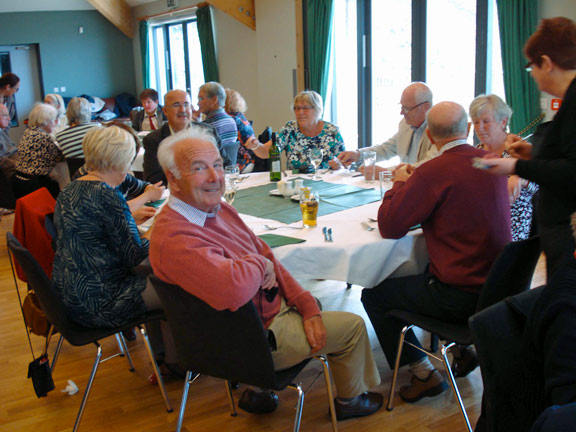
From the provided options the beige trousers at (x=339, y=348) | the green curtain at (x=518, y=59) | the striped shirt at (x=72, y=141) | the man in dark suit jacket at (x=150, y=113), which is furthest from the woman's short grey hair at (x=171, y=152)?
the man in dark suit jacket at (x=150, y=113)

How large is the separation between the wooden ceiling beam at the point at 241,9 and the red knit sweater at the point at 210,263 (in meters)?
6.89

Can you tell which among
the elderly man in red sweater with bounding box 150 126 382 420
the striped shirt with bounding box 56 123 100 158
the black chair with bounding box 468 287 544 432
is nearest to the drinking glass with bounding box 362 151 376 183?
the elderly man in red sweater with bounding box 150 126 382 420

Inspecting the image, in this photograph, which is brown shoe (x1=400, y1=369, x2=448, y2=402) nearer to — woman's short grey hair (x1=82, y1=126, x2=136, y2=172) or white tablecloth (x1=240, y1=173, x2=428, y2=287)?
white tablecloth (x1=240, y1=173, x2=428, y2=287)

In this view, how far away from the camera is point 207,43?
9.53m

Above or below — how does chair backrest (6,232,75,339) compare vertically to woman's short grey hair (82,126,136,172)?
below

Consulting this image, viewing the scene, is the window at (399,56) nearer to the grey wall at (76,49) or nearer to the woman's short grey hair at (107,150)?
the woman's short grey hair at (107,150)

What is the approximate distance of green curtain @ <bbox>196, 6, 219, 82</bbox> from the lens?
30.8 feet

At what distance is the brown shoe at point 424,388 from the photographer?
8.04 feet

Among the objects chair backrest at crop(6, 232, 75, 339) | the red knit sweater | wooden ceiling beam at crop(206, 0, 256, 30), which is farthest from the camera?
wooden ceiling beam at crop(206, 0, 256, 30)

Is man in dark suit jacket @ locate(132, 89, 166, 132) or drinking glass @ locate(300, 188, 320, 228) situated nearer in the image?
drinking glass @ locate(300, 188, 320, 228)

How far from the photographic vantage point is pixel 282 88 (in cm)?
809

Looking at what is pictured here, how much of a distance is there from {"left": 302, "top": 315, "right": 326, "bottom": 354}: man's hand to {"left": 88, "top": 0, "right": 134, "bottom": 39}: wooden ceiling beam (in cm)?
1016

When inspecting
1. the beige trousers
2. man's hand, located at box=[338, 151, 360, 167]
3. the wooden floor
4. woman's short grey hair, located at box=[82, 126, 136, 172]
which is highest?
woman's short grey hair, located at box=[82, 126, 136, 172]

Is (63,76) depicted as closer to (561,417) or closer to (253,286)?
(253,286)
